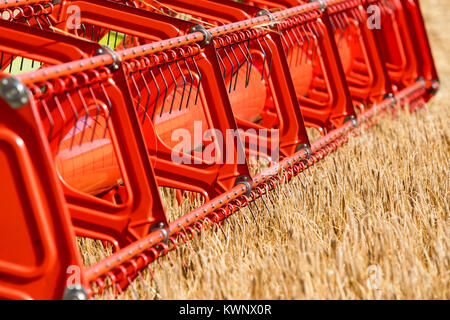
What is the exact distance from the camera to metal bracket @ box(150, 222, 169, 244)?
112 inches

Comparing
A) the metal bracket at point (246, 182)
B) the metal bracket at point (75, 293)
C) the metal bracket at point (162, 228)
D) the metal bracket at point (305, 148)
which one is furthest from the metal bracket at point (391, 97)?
the metal bracket at point (75, 293)

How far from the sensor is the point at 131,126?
2.81 m

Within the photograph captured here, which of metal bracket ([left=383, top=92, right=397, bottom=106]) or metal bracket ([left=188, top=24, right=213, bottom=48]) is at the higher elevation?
metal bracket ([left=383, top=92, right=397, bottom=106])

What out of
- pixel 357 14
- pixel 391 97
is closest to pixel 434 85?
pixel 391 97

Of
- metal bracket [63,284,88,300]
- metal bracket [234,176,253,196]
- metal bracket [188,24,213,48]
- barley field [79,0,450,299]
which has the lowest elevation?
metal bracket [63,284,88,300]

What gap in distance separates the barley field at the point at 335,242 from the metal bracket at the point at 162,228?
104mm

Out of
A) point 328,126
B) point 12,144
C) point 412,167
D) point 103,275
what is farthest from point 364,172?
point 12,144

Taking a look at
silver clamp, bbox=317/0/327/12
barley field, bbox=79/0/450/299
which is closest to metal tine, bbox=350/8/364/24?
silver clamp, bbox=317/0/327/12

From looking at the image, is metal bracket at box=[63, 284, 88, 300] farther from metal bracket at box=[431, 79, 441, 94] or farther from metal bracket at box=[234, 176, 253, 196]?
metal bracket at box=[431, 79, 441, 94]

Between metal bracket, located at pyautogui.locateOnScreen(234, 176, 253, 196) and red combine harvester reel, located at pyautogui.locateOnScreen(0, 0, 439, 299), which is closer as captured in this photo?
red combine harvester reel, located at pyautogui.locateOnScreen(0, 0, 439, 299)

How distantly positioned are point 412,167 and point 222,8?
1417 millimetres

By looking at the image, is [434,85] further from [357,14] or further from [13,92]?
[13,92]

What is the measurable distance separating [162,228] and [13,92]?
0.87 metres

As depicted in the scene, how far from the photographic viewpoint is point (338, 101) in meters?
4.87
